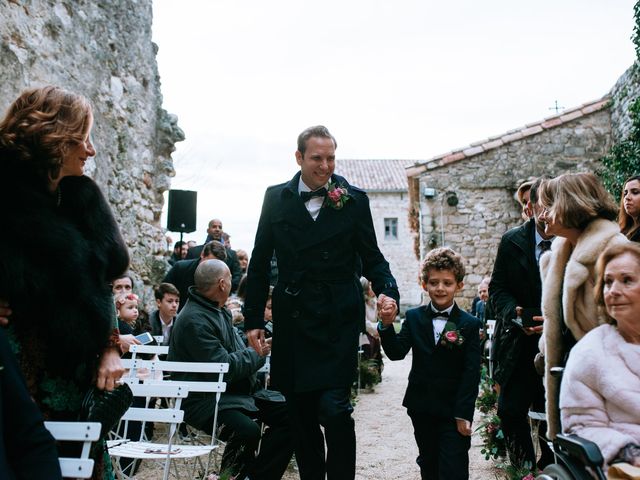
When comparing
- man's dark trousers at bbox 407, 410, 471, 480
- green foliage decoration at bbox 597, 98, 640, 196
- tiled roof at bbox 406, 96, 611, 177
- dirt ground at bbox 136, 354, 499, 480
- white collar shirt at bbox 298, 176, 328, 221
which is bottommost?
dirt ground at bbox 136, 354, 499, 480

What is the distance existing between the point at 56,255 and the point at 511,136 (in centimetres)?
1390

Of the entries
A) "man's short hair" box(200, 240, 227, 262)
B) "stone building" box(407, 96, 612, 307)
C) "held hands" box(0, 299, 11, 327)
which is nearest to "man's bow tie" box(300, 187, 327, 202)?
"held hands" box(0, 299, 11, 327)

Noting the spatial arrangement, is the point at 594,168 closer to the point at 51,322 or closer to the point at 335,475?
the point at 335,475

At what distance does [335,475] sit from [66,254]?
72.6 inches

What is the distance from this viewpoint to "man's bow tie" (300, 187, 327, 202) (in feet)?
12.1

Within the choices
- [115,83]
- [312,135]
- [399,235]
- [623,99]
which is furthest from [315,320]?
[399,235]

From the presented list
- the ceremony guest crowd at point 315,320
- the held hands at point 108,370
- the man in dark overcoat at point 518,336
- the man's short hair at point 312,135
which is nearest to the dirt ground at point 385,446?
the man in dark overcoat at point 518,336

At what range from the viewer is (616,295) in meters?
2.63

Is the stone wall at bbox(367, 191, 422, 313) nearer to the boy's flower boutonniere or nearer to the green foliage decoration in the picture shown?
the green foliage decoration

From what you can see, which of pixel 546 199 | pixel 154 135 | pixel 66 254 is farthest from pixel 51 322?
pixel 154 135

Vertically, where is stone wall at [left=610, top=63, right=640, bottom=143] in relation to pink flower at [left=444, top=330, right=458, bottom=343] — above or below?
above

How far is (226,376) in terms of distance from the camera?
444cm

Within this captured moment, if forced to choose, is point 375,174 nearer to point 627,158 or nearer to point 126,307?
point 627,158

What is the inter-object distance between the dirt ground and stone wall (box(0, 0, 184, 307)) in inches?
130
